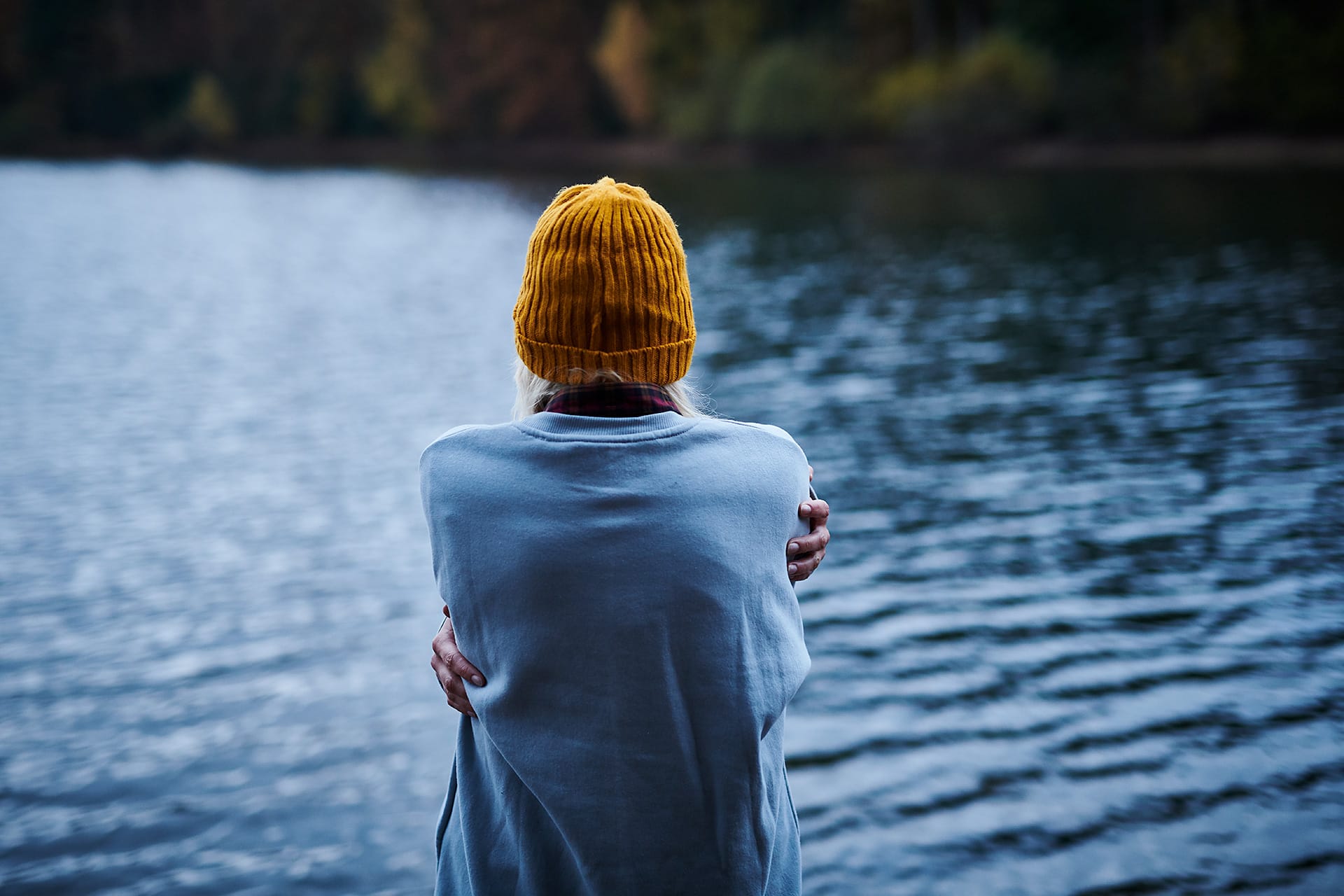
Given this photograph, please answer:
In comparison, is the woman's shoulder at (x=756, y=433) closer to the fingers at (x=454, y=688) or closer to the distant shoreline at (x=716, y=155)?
the fingers at (x=454, y=688)

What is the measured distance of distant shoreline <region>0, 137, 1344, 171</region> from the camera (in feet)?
135

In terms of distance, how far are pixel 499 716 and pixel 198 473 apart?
350 inches

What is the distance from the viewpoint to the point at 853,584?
6.95m

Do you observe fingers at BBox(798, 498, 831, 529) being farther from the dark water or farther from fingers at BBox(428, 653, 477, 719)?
the dark water

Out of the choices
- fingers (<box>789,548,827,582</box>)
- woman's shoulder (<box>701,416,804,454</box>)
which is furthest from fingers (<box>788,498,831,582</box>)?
woman's shoulder (<box>701,416,804,454</box>)

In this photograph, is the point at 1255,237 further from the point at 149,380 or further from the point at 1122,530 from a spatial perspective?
the point at 149,380

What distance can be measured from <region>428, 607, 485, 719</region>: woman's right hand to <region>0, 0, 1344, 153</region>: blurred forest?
153ft

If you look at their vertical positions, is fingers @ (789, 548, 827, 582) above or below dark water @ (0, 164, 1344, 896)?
above

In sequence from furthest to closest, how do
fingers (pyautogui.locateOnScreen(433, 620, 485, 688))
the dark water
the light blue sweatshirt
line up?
the dark water, fingers (pyautogui.locateOnScreen(433, 620, 485, 688)), the light blue sweatshirt

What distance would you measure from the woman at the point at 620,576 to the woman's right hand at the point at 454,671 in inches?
0.8

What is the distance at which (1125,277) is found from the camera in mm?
18422

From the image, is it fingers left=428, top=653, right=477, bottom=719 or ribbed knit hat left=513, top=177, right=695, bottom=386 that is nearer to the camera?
ribbed knit hat left=513, top=177, right=695, bottom=386

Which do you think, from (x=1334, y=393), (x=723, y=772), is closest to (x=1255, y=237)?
(x=1334, y=393)

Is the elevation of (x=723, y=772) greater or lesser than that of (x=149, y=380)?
greater
